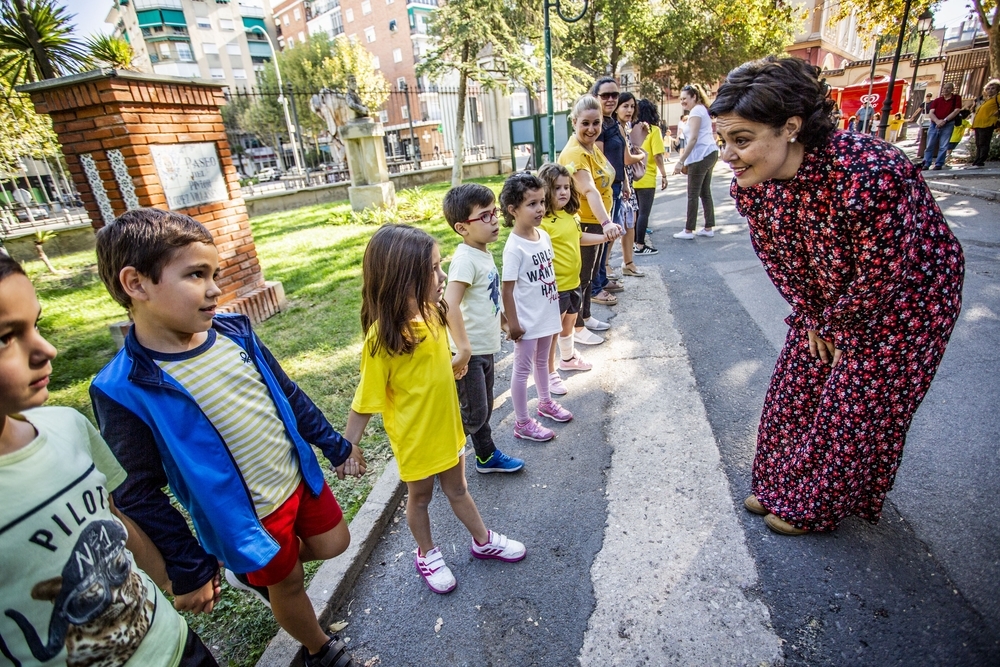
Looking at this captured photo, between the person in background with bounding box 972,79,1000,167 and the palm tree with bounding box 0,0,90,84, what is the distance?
17.7 m

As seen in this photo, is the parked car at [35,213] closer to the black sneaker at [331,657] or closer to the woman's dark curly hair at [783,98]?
the black sneaker at [331,657]

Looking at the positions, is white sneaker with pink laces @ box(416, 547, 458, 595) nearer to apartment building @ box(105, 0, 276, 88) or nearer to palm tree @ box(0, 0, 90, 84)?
palm tree @ box(0, 0, 90, 84)

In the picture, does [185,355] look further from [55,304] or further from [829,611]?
[55,304]

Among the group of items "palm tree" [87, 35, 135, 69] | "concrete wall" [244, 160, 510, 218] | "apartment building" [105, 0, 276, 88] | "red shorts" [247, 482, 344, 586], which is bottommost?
"concrete wall" [244, 160, 510, 218]

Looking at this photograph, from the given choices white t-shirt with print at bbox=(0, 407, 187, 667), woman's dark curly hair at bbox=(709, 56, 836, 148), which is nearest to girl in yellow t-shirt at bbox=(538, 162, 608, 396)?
woman's dark curly hair at bbox=(709, 56, 836, 148)

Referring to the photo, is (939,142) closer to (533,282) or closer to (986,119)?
(986,119)

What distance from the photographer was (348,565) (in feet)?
7.77

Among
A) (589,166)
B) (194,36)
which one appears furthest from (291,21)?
(589,166)

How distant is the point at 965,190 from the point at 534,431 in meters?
11.1

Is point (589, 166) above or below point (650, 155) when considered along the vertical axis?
above

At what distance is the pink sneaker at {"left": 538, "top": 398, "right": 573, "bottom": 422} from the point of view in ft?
11.3

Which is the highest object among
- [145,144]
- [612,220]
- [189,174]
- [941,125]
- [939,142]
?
[145,144]

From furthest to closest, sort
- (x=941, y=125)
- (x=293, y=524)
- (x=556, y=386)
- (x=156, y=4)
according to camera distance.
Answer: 1. (x=156, y=4)
2. (x=941, y=125)
3. (x=556, y=386)
4. (x=293, y=524)

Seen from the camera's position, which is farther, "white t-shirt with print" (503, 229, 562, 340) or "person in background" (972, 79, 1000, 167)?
"person in background" (972, 79, 1000, 167)
